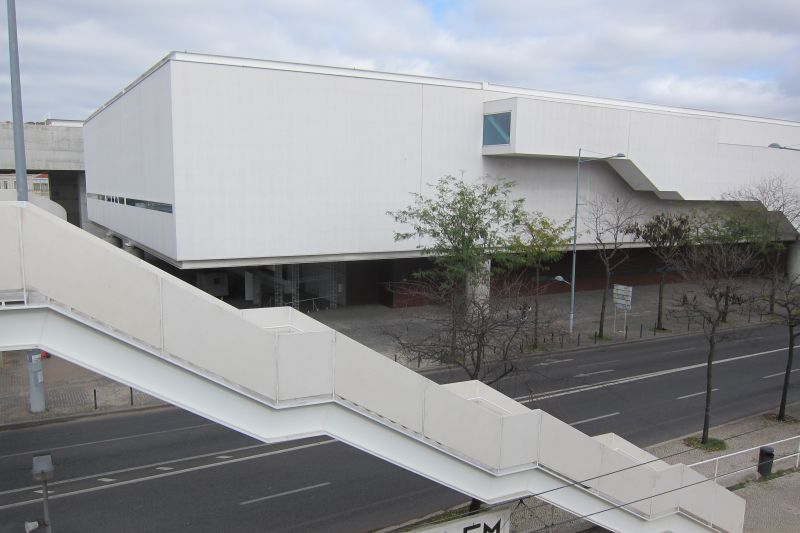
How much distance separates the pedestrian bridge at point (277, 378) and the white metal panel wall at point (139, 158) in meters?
18.8

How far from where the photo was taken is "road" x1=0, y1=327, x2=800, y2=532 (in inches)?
451

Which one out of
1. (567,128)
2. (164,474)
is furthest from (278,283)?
(164,474)

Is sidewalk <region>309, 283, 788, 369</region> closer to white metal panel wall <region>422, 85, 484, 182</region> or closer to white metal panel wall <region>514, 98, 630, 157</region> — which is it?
white metal panel wall <region>422, 85, 484, 182</region>

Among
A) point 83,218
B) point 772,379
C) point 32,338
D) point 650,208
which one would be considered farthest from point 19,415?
point 83,218

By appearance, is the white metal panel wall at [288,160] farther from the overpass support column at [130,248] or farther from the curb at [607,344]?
the overpass support column at [130,248]

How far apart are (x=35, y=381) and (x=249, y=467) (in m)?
7.34

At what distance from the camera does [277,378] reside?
7.02m

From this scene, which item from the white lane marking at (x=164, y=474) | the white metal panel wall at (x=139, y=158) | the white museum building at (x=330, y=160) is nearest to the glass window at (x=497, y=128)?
the white museum building at (x=330, y=160)

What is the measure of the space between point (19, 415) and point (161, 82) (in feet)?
47.0

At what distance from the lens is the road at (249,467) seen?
11.5m

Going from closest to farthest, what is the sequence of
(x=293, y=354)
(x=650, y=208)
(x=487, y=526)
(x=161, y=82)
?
(x=293, y=354) < (x=487, y=526) < (x=161, y=82) < (x=650, y=208)

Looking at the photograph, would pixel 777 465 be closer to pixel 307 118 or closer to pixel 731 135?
pixel 307 118

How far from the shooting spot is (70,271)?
5.91 metres

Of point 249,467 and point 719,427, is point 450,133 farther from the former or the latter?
point 249,467
